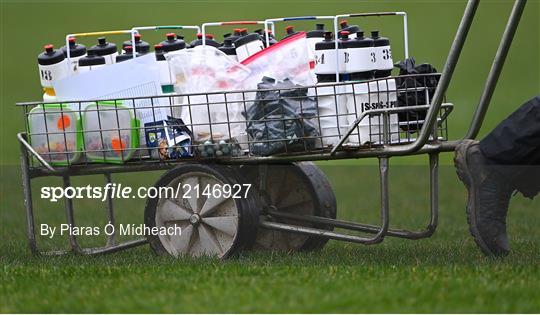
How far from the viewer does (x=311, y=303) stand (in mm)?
4762

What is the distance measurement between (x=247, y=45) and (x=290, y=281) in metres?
1.77

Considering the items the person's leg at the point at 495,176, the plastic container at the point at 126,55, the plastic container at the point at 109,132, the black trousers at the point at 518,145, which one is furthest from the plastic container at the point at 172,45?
the black trousers at the point at 518,145

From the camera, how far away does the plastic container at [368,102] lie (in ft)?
20.0

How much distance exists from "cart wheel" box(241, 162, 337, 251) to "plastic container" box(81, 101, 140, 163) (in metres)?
0.94

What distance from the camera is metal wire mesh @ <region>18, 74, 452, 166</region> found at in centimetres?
613

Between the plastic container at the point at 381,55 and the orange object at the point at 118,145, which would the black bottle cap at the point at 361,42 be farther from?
the orange object at the point at 118,145

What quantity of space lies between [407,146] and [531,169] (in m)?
0.66

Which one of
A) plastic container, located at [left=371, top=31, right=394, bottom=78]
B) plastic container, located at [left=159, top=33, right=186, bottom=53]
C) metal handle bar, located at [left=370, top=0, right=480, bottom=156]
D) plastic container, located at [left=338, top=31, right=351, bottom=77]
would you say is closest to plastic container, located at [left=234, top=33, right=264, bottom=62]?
plastic container, located at [left=159, top=33, right=186, bottom=53]

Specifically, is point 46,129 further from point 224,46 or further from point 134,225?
A: point 134,225

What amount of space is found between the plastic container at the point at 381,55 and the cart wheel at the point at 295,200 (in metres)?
0.95

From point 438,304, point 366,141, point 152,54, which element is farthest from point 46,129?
point 438,304

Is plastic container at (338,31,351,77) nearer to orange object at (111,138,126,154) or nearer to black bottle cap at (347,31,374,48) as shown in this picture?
black bottle cap at (347,31,374,48)

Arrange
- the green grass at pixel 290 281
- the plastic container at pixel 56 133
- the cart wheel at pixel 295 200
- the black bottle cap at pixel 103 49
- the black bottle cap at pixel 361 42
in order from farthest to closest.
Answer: the cart wheel at pixel 295 200 < the black bottle cap at pixel 103 49 < the plastic container at pixel 56 133 < the black bottle cap at pixel 361 42 < the green grass at pixel 290 281

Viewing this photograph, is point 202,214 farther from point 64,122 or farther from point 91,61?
point 91,61
